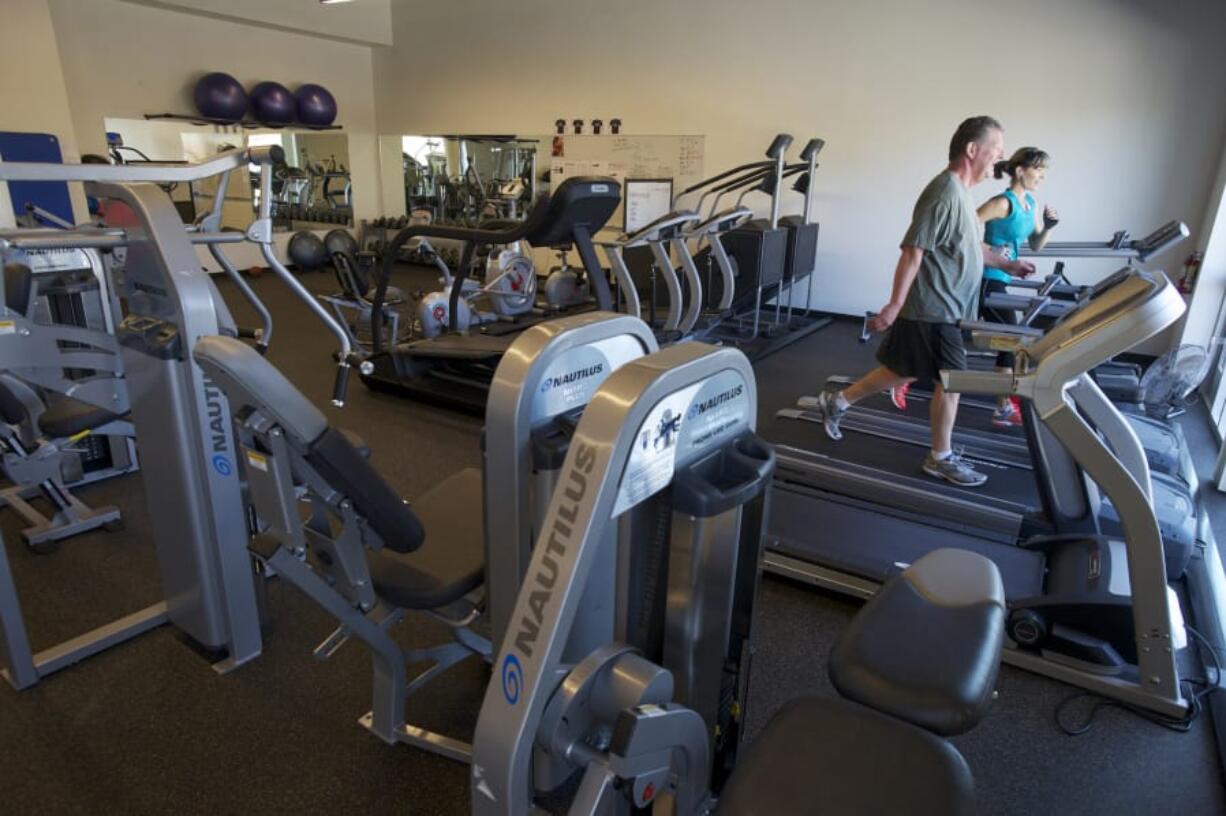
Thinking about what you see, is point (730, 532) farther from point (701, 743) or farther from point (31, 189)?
point (31, 189)

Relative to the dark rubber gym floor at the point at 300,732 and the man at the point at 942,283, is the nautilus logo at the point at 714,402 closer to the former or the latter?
the dark rubber gym floor at the point at 300,732

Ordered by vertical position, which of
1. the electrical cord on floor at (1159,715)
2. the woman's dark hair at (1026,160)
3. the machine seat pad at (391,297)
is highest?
the woman's dark hair at (1026,160)

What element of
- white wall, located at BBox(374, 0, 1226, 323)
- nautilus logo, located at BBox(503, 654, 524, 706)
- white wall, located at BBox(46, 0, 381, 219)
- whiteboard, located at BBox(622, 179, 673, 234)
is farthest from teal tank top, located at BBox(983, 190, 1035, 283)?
white wall, located at BBox(46, 0, 381, 219)

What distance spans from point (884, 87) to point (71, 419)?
250 inches

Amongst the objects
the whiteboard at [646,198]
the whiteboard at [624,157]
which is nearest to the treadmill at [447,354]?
the whiteboard at [646,198]

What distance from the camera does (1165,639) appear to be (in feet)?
6.44

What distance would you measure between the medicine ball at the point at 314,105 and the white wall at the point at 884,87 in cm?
193

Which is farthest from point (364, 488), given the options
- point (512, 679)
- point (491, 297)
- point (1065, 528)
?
point (491, 297)

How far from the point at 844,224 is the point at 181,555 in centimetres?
622

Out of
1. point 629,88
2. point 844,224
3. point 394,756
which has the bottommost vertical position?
point 394,756

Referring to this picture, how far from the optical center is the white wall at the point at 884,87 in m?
5.32

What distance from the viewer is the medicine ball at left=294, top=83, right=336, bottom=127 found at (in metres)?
8.91

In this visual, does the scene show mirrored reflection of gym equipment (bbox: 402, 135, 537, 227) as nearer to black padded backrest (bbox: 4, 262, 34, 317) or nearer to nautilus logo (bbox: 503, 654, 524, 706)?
black padded backrest (bbox: 4, 262, 34, 317)

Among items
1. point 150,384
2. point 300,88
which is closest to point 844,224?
point 150,384
